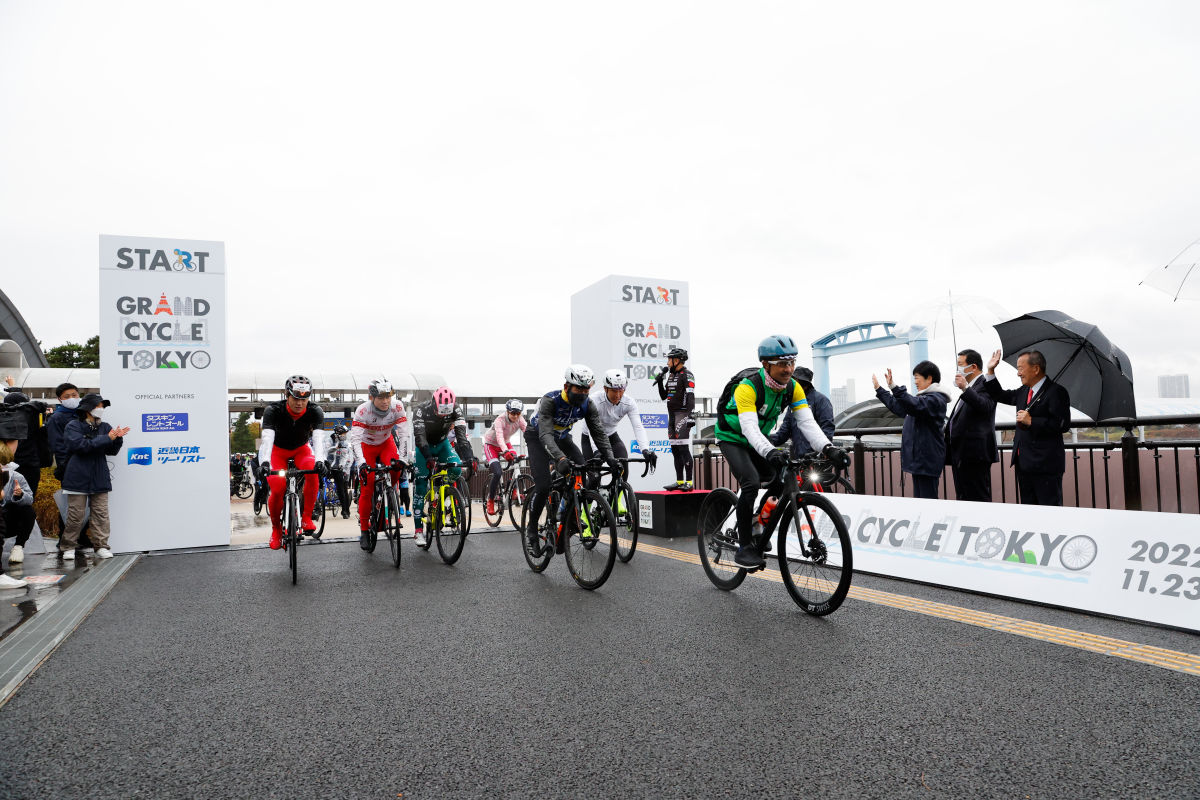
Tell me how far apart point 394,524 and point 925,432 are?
5434 millimetres

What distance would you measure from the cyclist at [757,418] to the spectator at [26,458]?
7400 millimetres

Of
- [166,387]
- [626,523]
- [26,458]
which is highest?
[166,387]

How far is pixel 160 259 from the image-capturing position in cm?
951

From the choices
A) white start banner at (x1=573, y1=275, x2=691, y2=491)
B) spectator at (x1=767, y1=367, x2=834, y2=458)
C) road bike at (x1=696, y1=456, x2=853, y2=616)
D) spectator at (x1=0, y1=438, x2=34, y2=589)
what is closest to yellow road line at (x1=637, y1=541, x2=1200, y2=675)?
road bike at (x1=696, y1=456, x2=853, y2=616)

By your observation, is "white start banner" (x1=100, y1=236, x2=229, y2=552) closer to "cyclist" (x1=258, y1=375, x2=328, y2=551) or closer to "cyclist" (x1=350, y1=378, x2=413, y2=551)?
"cyclist" (x1=258, y1=375, x2=328, y2=551)

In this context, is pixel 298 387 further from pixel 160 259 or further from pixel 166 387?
pixel 160 259

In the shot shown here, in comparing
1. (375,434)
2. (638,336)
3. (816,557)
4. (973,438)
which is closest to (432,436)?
(375,434)

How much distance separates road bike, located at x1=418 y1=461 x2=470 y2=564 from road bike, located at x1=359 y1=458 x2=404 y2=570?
0.43 metres

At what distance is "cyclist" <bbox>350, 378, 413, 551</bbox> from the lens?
759cm

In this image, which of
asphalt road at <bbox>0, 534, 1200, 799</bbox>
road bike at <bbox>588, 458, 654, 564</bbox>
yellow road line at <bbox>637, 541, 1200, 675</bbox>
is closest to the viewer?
asphalt road at <bbox>0, 534, 1200, 799</bbox>

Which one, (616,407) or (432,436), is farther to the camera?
(616,407)

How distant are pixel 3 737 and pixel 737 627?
3660mm

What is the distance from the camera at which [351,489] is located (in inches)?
705

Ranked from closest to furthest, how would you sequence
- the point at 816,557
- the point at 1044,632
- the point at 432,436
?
the point at 1044,632 < the point at 816,557 < the point at 432,436
